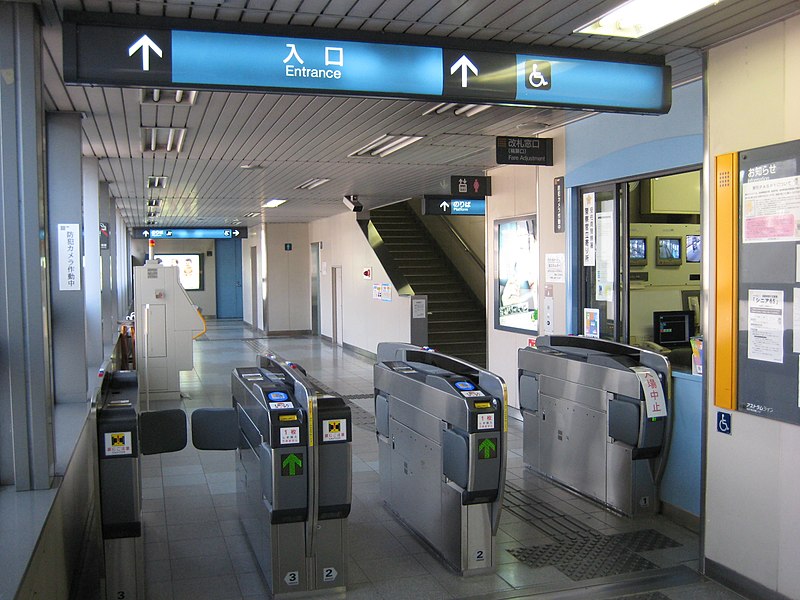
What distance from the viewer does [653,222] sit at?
6480mm

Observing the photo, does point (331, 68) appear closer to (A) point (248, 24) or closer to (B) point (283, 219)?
(A) point (248, 24)

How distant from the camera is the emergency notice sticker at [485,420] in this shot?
3986 millimetres

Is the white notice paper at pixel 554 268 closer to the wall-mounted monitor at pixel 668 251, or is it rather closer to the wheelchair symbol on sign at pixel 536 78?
the wall-mounted monitor at pixel 668 251

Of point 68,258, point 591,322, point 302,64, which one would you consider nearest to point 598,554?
point 591,322

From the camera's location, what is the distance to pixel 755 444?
3859 millimetres

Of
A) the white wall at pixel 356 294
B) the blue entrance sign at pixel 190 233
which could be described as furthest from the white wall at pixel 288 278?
the blue entrance sign at pixel 190 233

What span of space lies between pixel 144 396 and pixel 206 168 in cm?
311

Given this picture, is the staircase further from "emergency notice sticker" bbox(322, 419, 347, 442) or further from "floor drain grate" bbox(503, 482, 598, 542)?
"emergency notice sticker" bbox(322, 419, 347, 442)

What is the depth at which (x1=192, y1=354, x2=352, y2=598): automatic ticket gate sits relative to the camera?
371 centimetres

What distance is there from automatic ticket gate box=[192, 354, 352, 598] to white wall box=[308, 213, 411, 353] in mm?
7936

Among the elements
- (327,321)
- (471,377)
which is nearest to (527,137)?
(471,377)

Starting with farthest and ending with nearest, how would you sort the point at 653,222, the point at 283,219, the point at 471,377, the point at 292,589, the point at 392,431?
the point at 283,219 < the point at 653,222 < the point at 392,431 < the point at 471,377 < the point at 292,589

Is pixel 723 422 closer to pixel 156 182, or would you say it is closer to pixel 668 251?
pixel 668 251

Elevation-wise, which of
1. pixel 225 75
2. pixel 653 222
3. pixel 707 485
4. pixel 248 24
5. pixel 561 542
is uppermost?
pixel 248 24
